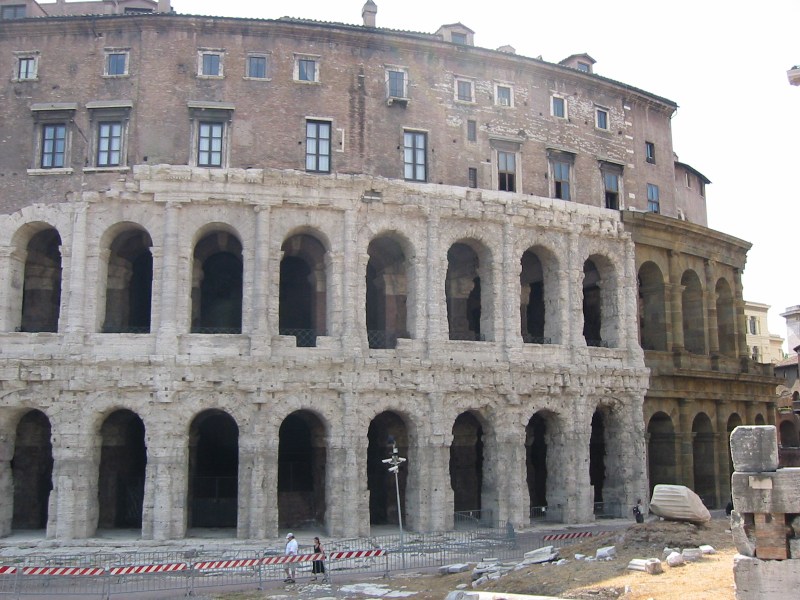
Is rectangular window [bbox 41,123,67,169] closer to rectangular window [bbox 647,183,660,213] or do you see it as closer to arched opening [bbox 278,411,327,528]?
arched opening [bbox 278,411,327,528]

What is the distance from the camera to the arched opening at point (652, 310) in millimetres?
35375

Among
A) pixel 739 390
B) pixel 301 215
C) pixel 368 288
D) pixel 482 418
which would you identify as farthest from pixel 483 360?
pixel 739 390

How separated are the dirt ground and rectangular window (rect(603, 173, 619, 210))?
15.1 m

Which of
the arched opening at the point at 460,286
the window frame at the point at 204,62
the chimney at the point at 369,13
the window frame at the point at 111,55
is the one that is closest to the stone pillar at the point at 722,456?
the arched opening at the point at 460,286

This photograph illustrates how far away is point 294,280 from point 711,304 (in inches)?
728

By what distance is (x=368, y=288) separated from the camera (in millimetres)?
32531

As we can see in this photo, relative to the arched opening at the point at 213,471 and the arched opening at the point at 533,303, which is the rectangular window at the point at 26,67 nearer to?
the arched opening at the point at 213,471

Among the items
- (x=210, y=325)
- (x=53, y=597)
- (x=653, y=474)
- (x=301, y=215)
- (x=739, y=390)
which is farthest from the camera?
(x=739, y=390)

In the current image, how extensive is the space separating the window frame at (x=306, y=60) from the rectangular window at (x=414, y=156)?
11.9 ft

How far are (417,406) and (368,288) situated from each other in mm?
5985

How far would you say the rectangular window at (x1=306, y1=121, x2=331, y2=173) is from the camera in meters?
29.1

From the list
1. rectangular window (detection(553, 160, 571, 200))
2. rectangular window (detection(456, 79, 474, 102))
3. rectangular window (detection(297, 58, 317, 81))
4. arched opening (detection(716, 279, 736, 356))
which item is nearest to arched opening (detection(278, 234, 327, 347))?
rectangular window (detection(297, 58, 317, 81))

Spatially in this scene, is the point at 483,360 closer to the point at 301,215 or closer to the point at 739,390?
the point at 301,215

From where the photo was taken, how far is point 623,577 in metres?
17.8
